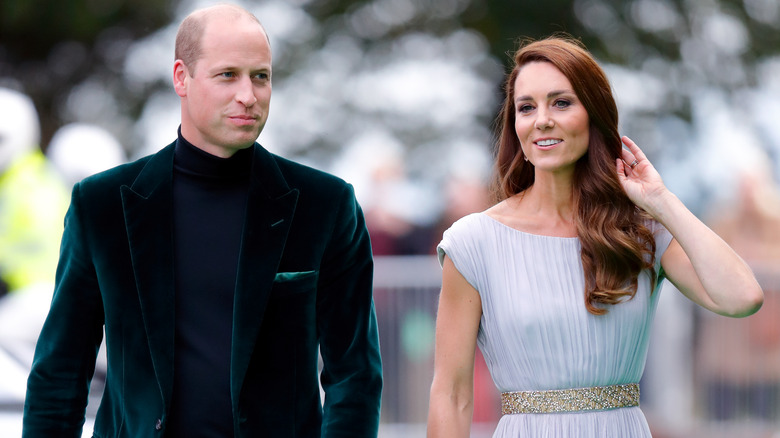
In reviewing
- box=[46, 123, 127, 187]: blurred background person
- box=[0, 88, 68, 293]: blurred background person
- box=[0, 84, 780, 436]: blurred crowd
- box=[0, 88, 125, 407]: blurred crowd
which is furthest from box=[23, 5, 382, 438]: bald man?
box=[0, 84, 780, 436]: blurred crowd

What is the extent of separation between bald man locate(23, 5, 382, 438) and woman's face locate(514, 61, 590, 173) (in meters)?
0.77

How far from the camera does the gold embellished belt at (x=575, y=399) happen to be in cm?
442

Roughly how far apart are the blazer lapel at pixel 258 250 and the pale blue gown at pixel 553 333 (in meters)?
0.75

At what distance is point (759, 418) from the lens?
9469 mm

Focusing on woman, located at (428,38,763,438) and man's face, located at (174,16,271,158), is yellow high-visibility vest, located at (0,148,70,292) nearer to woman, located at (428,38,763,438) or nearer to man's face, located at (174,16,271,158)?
woman, located at (428,38,763,438)

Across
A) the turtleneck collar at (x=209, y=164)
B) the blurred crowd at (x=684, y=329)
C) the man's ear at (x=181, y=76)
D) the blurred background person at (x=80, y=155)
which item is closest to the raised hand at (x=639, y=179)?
the turtleneck collar at (x=209, y=164)

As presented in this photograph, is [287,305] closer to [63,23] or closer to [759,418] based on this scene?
[759,418]

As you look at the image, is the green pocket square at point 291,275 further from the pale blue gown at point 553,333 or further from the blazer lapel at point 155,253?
the pale blue gown at point 553,333

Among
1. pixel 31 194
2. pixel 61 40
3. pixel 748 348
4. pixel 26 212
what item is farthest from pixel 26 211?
pixel 61 40

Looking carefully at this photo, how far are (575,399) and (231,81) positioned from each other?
63.6 inches

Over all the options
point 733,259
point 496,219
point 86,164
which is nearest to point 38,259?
point 86,164

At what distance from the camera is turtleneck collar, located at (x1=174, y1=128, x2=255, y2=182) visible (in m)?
4.03

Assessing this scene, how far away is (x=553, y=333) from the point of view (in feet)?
14.5

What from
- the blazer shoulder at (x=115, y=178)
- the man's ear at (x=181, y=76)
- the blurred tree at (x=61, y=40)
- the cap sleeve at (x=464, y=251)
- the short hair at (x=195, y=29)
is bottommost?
the cap sleeve at (x=464, y=251)
